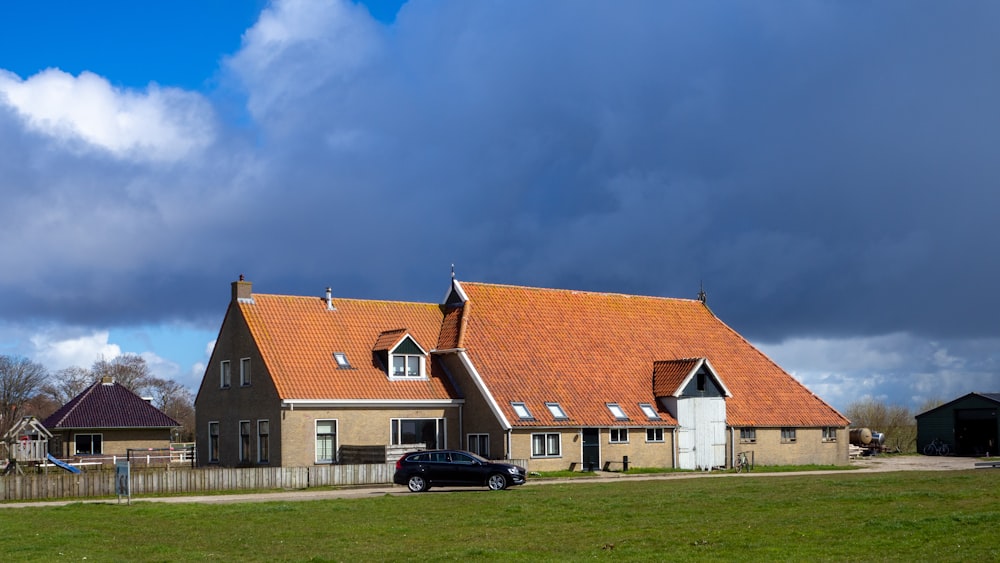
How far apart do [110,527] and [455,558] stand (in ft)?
37.6

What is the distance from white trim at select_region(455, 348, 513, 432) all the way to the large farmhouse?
0.12m

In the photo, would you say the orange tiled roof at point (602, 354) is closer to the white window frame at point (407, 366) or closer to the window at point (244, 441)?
the white window frame at point (407, 366)

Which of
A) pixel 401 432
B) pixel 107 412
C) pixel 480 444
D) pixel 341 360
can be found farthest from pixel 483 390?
pixel 107 412

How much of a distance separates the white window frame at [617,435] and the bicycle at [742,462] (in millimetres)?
6531

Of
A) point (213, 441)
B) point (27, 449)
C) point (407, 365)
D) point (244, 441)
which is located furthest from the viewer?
point (213, 441)

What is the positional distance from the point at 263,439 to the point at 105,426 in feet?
75.2

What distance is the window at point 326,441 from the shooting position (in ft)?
161

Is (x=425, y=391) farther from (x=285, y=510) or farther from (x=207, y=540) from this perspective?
(x=207, y=540)

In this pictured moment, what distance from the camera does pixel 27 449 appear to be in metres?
51.4

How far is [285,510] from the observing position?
31188 millimetres

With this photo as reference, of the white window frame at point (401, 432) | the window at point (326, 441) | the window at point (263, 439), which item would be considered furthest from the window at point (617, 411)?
the window at point (263, 439)

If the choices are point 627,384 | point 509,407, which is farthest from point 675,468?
point 509,407

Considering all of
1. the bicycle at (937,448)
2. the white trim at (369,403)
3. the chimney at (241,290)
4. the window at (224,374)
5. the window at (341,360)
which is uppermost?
the chimney at (241,290)

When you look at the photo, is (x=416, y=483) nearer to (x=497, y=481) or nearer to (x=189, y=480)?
(x=497, y=481)
